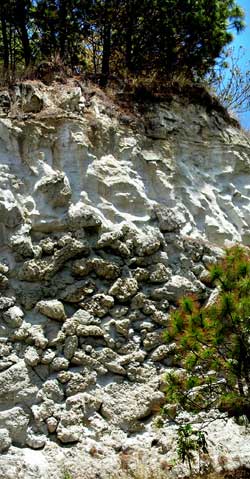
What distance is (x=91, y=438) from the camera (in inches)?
230

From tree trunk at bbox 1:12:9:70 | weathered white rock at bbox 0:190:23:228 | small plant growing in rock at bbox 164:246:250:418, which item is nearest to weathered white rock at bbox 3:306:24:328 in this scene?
weathered white rock at bbox 0:190:23:228

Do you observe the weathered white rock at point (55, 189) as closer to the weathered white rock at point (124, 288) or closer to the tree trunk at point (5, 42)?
the weathered white rock at point (124, 288)

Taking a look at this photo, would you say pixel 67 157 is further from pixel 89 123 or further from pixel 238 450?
pixel 238 450

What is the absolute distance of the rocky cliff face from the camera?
5863mm

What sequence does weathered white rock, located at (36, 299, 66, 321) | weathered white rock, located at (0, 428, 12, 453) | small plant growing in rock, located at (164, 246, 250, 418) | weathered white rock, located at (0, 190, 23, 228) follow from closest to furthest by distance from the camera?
small plant growing in rock, located at (164, 246, 250, 418) → weathered white rock, located at (0, 428, 12, 453) → weathered white rock, located at (36, 299, 66, 321) → weathered white rock, located at (0, 190, 23, 228)

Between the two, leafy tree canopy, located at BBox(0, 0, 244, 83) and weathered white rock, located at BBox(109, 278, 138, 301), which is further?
leafy tree canopy, located at BBox(0, 0, 244, 83)

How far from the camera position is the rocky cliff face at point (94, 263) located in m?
5.86

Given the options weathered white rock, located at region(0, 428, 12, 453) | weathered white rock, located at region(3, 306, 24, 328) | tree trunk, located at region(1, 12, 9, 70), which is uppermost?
tree trunk, located at region(1, 12, 9, 70)

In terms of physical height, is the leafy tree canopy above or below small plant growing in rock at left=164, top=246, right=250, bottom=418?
above

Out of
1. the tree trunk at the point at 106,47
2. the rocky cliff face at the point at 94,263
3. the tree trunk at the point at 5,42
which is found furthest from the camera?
the tree trunk at the point at 106,47

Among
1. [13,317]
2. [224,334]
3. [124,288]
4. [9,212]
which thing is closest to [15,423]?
[13,317]

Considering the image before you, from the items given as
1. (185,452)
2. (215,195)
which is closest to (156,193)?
(215,195)

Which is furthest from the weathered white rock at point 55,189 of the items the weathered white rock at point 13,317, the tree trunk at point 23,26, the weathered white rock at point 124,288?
the tree trunk at point 23,26

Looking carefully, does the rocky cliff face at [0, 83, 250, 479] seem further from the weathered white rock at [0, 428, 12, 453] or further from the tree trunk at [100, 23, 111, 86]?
the tree trunk at [100, 23, 111, 86]
